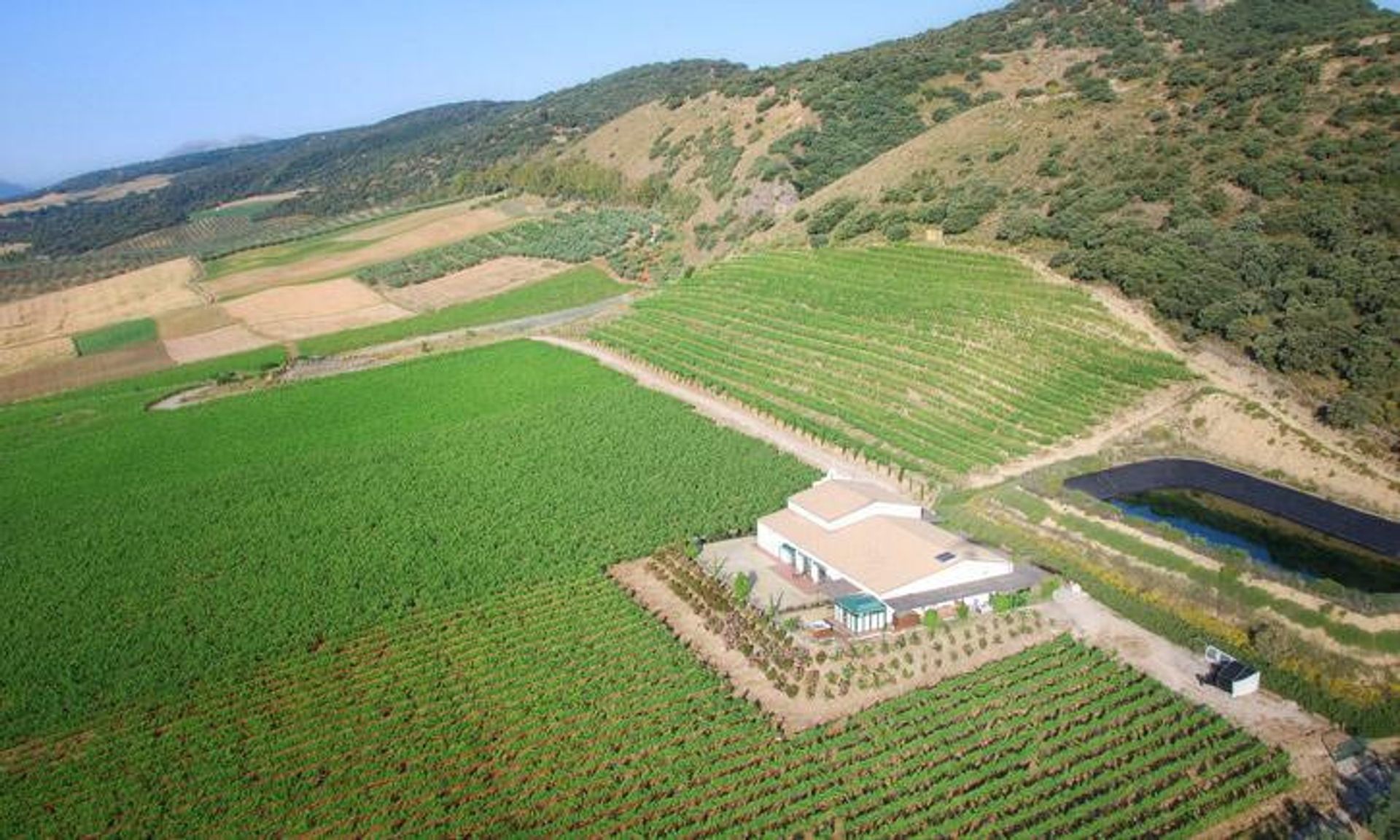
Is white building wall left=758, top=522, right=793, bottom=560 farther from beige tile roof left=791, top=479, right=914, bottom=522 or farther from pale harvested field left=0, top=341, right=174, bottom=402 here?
pale harvested field left=0, top=341, right=174, bottom=402

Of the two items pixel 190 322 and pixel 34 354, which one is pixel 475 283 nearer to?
pixel 190 322

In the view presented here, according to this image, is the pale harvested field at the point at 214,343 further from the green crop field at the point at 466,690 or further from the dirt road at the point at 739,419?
the dirt road at the point at 739,419

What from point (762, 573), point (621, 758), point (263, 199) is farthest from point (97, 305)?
point (263, 199)

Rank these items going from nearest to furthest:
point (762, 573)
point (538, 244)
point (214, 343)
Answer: point (762, 573) < point (214, 343) < point (538, 244)

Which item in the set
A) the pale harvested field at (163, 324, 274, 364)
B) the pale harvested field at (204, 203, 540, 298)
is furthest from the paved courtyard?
the pale harvested field at (204, 203, 540, 298)

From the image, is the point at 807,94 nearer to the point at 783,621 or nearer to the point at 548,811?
the point at 783,621

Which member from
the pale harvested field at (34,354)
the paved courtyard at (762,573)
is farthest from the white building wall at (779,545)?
the pale harvested field at (34,354)
